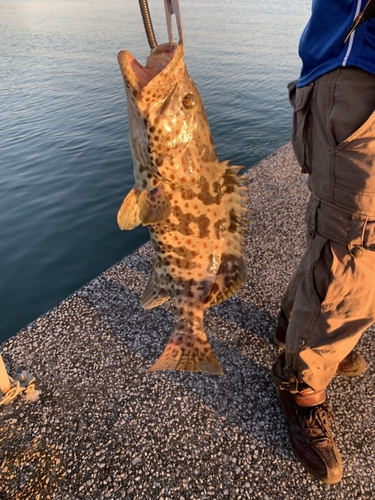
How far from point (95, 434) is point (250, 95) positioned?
1730cm

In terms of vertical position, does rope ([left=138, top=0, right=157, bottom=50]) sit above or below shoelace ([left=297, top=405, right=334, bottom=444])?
above

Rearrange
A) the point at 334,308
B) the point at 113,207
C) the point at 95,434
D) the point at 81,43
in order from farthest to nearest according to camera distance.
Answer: the point at 81,43 < the point at 113,207 < the point at 95,434 < the point at 334,308

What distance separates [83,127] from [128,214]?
13506 mm

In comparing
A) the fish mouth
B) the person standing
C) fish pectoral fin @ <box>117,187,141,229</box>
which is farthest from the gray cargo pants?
fish pectoral fin @ <box>117,187,141,229</box>

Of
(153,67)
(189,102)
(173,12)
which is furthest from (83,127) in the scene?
(173,12)

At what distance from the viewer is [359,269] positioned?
2605 mm

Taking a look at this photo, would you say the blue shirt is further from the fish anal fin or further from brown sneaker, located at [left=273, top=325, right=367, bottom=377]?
brown sneaker, located at [left=273, top=325, right=367, bottom=377]

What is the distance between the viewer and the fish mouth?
2.12m

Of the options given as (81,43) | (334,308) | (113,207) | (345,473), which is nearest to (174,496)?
(345,473)

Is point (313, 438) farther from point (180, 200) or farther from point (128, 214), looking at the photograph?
point (128, 214)

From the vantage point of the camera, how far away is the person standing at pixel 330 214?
7.45 feet

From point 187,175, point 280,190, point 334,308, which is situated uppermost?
point 187,175

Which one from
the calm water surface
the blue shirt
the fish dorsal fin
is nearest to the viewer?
the blue shirt

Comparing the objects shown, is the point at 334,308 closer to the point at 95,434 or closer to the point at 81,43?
the point at 95,434
